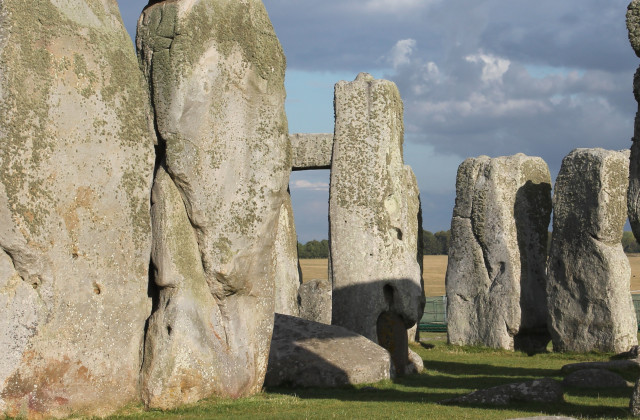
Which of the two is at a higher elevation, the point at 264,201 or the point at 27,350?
the point at 264,201

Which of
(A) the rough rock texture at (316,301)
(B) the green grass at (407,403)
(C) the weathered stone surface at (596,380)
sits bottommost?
(B) the green grass at (407,403)

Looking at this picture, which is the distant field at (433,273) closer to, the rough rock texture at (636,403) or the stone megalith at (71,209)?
the rough rock texture at (636,403)

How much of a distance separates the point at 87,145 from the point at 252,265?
2.29 meters

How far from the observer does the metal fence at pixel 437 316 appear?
84.9 ft

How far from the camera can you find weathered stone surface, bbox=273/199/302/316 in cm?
1953

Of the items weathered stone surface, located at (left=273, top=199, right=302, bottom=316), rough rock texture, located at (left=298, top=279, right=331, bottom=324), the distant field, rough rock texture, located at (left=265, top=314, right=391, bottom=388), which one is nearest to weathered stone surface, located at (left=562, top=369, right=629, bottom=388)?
rough rock texture, located at (left=265, top=314, right=391, bottom=388)

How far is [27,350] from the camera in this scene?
30.0ft

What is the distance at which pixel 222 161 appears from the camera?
10742 mm

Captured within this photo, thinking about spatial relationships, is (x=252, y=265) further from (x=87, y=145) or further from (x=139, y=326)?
(x=87, y=145)

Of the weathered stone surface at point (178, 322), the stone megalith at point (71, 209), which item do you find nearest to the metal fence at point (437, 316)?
the weathered stone surface at point (178, 322)

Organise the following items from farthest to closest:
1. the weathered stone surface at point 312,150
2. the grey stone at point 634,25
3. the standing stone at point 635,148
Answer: the weathered stone surface at point 312,150, the grey stone at point 634,25, the standing stone at point 635,148

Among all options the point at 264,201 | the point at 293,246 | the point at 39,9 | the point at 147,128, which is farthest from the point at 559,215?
the point at 39,9

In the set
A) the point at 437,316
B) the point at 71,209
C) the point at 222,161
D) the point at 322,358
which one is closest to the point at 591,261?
the point at 322,358

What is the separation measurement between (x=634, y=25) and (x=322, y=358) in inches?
219
